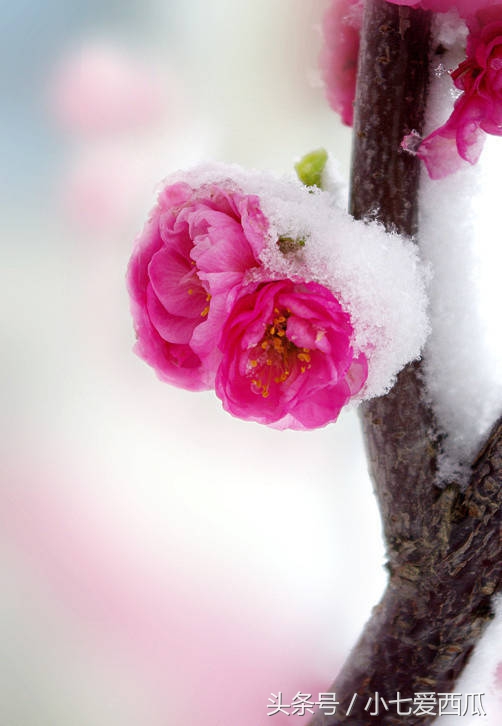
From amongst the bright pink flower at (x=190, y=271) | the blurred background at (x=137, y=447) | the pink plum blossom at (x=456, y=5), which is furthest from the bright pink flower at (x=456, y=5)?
the blurred background at (x=137, y=447)

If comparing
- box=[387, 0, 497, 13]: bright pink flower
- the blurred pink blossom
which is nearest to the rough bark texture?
box=[387, 0, 497, 13]: bright pink flower

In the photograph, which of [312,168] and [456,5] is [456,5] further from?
[312,168]

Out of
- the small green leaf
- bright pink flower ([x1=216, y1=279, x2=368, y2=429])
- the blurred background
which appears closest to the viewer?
bright pink flower ([x1=216, y1=279, x2=368, y2=429])

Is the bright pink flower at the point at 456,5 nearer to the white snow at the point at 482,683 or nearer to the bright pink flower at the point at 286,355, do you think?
the bright pink flower at the point at 286,355

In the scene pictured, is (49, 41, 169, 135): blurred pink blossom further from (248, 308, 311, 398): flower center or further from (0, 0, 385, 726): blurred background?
(248, 308, 311, 398): flower center

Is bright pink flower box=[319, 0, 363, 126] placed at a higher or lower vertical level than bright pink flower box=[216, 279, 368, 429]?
higher

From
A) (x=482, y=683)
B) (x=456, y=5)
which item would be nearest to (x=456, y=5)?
(x=456, y=5)
